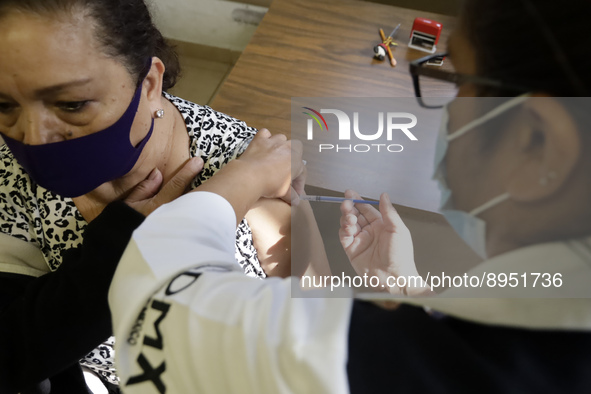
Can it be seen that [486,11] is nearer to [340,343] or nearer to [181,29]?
[340,343]

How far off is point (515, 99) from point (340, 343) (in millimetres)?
337

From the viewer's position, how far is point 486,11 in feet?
1.63

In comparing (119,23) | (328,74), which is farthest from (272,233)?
(328,74)

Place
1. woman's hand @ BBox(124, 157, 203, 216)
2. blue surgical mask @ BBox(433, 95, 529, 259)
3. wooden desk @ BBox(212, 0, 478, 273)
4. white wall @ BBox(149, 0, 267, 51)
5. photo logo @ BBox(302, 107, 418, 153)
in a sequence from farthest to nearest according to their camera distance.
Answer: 1. white wall @ BBox(149, 0, 267, 51)
2. photo logo @ BBox(302, 107, 418, 153)
3. wooden desk @ BBox(212, 0, 478, 273)
4. woman's hand @ BBox(124, 157, 203, 216)
5. blue surgical mask @ BBox(433, 95, 529, 259)

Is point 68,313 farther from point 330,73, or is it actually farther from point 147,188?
point 330,73

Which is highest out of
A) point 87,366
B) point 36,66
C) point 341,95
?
point 36,66

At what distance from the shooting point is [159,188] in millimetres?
1115

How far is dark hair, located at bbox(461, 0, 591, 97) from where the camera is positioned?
433 millimetres

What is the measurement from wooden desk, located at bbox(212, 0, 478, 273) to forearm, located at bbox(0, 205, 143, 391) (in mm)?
616

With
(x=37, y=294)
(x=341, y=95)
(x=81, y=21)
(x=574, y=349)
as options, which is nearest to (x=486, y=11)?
(x=574, y=349)

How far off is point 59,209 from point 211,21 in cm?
203

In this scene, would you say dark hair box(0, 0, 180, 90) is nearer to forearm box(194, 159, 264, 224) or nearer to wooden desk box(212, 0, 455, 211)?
forearm box(194, 159, 264, 224)

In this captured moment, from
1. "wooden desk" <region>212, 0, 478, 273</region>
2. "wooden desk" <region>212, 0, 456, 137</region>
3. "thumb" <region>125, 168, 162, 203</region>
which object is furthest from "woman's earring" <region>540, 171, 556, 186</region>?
"wooden desk" <region>212, 0, 456, 137</region>

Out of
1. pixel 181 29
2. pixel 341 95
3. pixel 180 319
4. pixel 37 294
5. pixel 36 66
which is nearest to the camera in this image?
pixel 180 319
